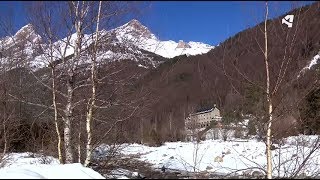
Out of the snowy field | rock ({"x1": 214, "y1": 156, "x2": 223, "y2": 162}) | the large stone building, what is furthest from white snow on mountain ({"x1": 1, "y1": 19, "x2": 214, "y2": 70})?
the large stone building

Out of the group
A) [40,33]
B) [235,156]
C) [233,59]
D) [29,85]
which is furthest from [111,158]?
[235,156]

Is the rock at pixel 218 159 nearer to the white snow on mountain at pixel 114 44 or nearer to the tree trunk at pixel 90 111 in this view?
the white snow on mountain at pixel 114 44

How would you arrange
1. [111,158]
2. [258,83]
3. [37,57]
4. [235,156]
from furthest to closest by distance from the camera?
[235,156]
[111,158]
[37,57]
[258,83]

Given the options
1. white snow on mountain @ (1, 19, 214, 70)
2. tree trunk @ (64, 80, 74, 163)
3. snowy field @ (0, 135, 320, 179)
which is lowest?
snowy field @ (0, 135, 320, 179)

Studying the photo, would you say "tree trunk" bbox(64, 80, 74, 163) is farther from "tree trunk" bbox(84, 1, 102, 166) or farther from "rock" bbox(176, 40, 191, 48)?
"rock" bbox(176, 40, 191, 48)

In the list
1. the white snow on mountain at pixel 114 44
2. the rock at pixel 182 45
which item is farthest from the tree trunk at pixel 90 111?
the rock at pixel 182 45

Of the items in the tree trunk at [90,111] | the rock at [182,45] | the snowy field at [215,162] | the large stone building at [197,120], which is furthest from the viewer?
the large stone building at [197,120]

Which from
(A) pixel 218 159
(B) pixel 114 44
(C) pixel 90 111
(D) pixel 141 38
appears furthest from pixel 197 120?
(C) pixel 90 111

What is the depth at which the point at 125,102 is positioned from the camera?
1208 cm

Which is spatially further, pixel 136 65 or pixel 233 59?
pixel 136 65

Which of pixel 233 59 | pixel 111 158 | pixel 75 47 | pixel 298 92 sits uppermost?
pixel 75 47

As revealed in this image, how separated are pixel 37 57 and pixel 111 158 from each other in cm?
353

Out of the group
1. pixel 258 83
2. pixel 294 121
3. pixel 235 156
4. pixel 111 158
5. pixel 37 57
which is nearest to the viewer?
pixel 258 83

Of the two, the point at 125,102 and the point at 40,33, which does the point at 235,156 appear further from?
the point at 40,33
